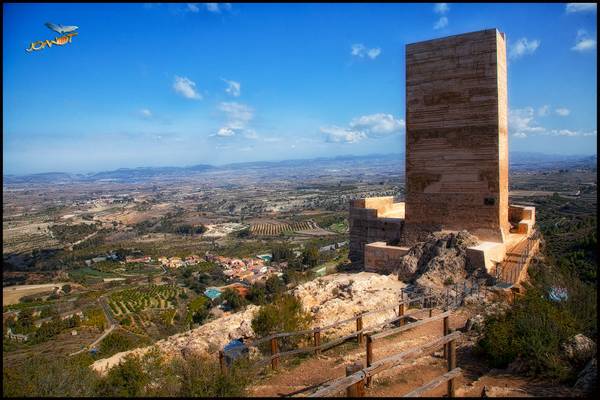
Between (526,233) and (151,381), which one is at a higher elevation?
(526,233)

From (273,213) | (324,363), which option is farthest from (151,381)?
(273,213)

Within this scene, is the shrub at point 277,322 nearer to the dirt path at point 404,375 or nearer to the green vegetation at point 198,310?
the dirt path at point 404,375

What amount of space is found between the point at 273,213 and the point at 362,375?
95.9 meters

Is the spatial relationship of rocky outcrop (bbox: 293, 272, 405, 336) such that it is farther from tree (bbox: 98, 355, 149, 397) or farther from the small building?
the small building

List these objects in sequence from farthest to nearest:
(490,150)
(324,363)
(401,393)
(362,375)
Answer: (490,150) → (324,363) → (401,393) → (362,375)

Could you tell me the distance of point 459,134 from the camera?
32.3ft

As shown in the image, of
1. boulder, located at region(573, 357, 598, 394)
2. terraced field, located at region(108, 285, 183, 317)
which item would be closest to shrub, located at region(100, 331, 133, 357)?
boulder, located at region(573, 357, 598, 394)

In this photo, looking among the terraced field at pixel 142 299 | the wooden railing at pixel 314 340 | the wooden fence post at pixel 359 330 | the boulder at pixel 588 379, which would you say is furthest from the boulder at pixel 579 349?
the terraced field at pixel 142 299

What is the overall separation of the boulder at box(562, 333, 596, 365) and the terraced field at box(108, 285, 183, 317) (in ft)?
121

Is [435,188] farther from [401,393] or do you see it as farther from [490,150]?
[401,393]

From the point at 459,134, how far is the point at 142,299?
38.1 m

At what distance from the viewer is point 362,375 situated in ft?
13.0

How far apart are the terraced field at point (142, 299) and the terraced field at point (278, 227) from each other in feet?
107

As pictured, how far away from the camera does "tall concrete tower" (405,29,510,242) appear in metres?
9.46
